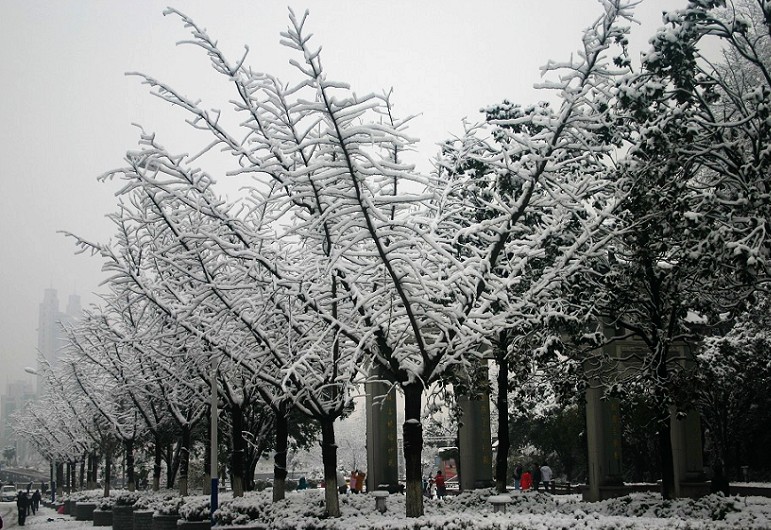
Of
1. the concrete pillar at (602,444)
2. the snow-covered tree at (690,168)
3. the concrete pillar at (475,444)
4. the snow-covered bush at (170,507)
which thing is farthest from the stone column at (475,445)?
the snow-covered tree at (690,168)

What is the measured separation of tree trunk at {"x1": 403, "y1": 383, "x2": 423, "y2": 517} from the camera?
13.7m

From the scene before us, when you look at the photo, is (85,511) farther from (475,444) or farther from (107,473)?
(475,444)

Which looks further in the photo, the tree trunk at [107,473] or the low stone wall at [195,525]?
the tree trunk at [107,473]

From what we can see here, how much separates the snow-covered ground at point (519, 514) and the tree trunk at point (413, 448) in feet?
0.98

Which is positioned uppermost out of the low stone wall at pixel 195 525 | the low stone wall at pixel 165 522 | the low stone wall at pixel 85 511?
the low stone wall at pixel 195 525

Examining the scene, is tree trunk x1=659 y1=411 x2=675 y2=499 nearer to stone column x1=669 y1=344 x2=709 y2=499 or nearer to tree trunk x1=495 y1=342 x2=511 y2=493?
tree trunk x1=495 y1=342 x2=511 y2=493

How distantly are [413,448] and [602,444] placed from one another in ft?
50.8

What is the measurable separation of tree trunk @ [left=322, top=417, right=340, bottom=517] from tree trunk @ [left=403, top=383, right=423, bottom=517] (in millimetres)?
2665

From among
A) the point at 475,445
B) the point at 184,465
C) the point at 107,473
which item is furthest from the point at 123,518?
the point at 107,473

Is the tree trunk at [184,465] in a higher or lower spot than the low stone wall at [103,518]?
higher

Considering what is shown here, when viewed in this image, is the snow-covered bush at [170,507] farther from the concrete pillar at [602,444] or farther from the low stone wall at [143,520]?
the concrete pillar at [602,444]

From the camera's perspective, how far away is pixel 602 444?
27625 mm

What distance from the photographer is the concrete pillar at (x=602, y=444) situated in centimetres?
2734

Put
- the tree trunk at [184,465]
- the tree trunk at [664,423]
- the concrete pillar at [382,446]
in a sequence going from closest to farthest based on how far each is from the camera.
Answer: the tree trunk at [664,423], the tree trunk at [184,465], the concrete pillar at [382,446]
